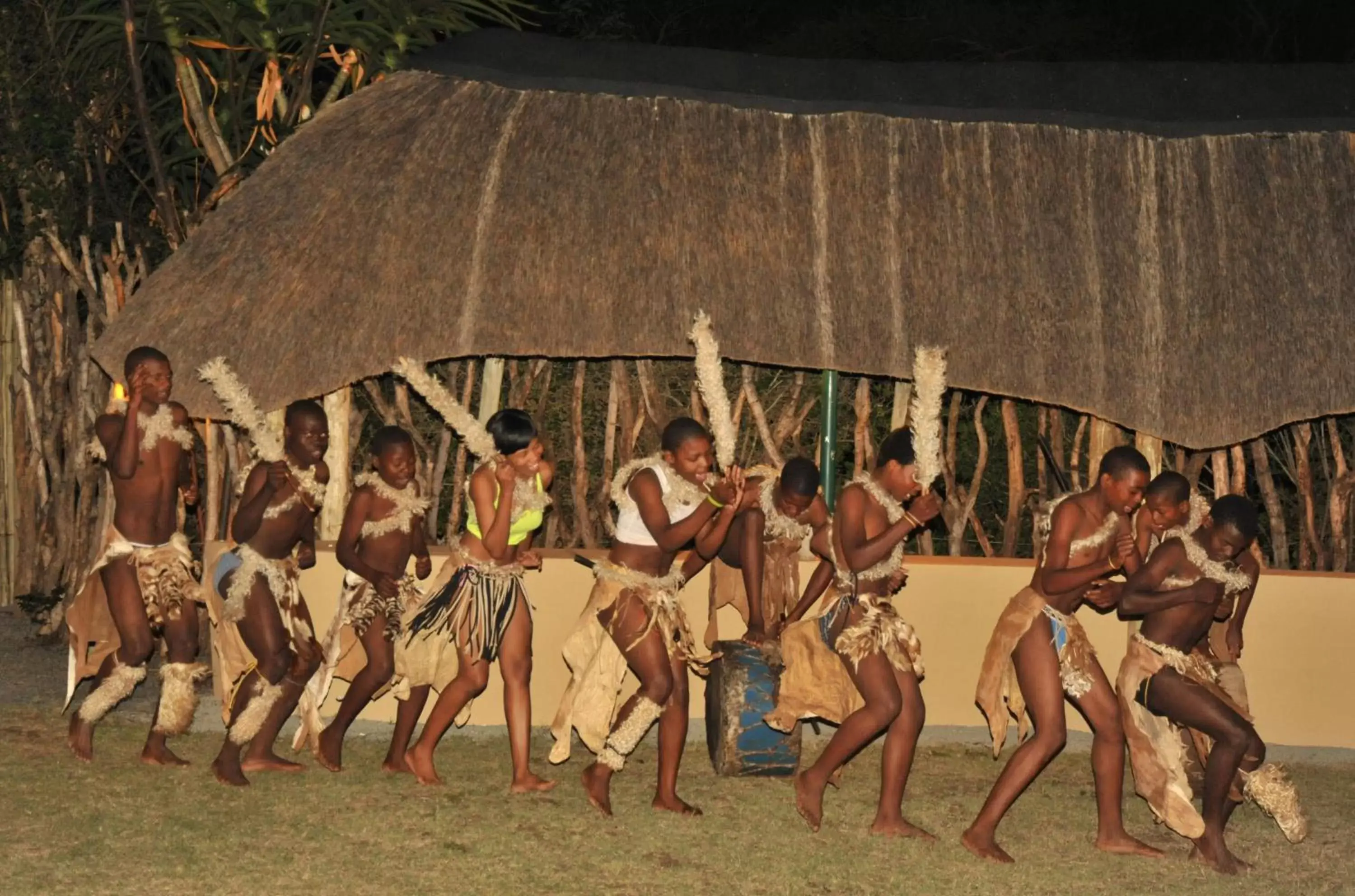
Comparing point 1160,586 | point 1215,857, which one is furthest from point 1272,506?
point 1215,857

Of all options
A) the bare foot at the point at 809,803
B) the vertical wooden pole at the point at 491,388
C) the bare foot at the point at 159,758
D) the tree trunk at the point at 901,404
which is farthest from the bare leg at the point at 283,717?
the tree trunk at the point at 901,404

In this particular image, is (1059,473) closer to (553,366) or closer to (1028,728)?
(1028,728)

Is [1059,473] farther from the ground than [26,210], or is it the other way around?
[26,210]

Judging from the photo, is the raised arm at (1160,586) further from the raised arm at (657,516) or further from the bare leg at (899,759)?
the raised arm at (657,516)

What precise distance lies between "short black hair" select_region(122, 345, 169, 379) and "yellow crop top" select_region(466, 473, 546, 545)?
141cm

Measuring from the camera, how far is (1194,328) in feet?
27.6

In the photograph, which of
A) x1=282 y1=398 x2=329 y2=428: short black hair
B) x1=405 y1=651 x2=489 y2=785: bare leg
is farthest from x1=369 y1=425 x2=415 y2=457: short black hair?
x1=405 y1=651 x2=489 y2=785: bare leg

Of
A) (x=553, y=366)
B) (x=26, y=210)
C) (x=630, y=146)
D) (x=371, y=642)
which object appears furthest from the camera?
(x=26, y=210)

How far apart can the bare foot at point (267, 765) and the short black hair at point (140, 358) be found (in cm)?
166

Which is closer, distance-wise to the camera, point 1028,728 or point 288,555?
point 288,555

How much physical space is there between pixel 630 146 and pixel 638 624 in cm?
238

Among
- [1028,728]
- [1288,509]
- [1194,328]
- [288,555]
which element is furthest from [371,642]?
[1288,509]

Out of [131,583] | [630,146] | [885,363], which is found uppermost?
[630,146]

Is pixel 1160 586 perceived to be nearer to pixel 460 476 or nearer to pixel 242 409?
pixel 460 476
